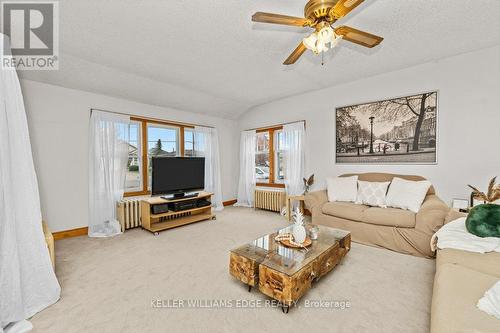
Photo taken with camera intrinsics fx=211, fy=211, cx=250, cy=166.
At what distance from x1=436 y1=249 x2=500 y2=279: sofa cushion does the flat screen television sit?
3.71 m

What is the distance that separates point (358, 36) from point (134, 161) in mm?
4054

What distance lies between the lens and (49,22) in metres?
2.10

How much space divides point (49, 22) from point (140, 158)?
2434 millimetres

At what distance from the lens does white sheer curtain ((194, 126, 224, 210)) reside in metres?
5.00

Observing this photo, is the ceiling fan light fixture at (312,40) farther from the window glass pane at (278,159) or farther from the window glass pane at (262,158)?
the window glass pane at (262,158)

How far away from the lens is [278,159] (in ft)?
16.9

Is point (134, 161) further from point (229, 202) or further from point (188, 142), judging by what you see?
point (229, 202)

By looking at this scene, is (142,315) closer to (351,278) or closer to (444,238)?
(351,278)

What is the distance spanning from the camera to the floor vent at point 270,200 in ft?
15.6

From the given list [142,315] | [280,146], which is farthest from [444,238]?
[280,146]

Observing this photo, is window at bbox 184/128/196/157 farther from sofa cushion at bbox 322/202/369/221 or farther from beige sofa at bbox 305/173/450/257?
sofa cushion at bbox 322/202/369/221

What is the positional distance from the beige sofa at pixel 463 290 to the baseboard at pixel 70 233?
440cm

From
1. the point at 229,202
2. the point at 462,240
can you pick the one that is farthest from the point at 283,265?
the point at 229,202

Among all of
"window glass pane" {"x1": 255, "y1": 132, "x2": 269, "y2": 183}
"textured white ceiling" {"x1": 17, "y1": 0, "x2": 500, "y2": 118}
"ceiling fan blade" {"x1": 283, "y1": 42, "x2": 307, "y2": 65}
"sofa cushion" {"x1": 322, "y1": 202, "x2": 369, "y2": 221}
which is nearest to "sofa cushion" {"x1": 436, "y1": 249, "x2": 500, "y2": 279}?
"sofa cushion" {"x1": 322, "y1": 202, "x2": 369, "y2": 221}
